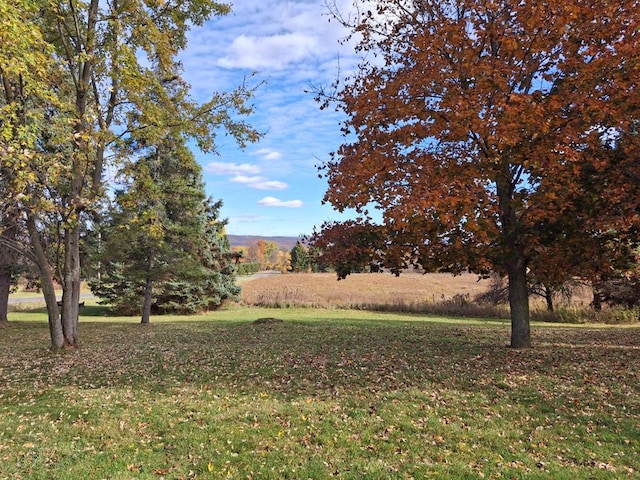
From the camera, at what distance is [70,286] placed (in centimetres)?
1152

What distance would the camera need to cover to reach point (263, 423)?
554 cm

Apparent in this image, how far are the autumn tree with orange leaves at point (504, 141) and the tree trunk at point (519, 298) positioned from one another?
0.04 m

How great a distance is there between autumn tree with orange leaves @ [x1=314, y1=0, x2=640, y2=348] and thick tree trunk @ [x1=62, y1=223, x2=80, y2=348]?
696 cm

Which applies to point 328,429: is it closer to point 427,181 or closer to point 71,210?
point 427,181

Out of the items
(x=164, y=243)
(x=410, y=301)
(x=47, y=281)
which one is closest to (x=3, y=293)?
(x=164, y=243)

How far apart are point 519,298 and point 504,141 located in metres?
4.28

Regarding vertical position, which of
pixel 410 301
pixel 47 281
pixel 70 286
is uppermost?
pixel 47 281

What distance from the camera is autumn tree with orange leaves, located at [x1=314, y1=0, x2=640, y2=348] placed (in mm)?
7359

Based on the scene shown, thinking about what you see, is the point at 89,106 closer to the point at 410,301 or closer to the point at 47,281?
the point at 47,281

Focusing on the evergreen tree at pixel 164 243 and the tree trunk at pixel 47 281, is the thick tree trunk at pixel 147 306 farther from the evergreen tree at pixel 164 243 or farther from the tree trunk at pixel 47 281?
the tree trunk at pixel 47 281

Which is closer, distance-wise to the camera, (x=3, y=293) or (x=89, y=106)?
(x=89, y=106)

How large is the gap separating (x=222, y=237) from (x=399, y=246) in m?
21.7

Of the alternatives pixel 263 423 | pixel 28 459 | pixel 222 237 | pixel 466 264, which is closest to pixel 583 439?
pixel 263 423

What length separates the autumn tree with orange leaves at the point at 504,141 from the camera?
7359mm
